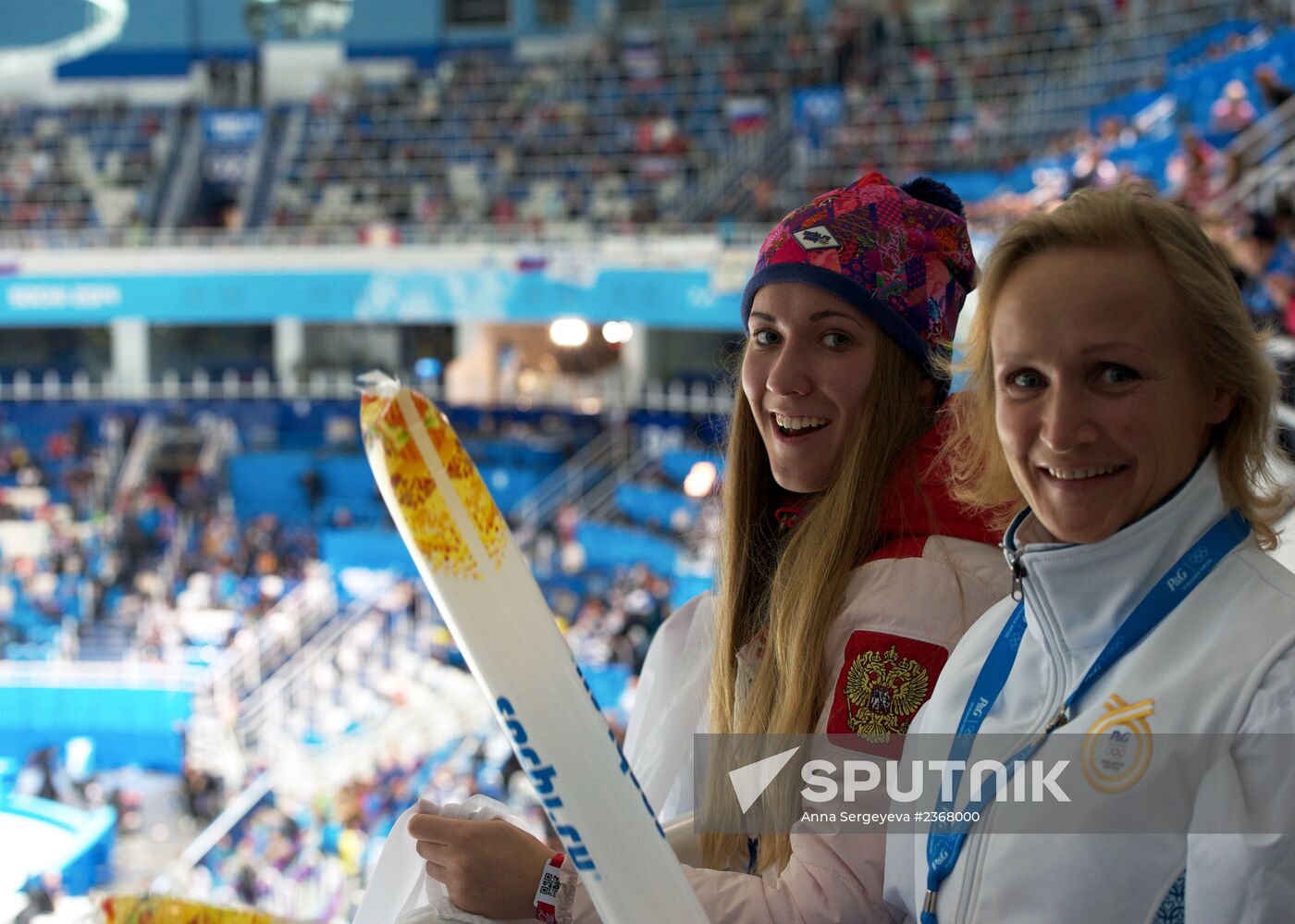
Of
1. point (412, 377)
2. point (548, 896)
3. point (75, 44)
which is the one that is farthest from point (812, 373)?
point (412, 377)

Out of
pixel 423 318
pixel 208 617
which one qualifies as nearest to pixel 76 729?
pixel 208 617

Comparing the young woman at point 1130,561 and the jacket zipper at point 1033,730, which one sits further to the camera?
the jacket zipper at point 1033,730

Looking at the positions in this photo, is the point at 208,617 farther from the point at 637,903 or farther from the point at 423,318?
the point at 637,903

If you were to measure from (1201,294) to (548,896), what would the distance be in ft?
2.29

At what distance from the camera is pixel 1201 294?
2.69 feet

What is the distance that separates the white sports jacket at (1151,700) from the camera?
2.42 ft

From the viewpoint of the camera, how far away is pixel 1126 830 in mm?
790

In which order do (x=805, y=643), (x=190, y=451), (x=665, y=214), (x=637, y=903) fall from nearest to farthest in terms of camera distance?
1. (x=637, y=903)
2. (x=805, y=643)
3. (x=665, y=214)
4. (x=190, y=451)

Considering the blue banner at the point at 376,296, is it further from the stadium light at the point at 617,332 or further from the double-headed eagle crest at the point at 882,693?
the double-headed eagle crest at the point at 882,693

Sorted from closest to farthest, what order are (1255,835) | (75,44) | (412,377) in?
(1255,835), (75,44), (412,377)

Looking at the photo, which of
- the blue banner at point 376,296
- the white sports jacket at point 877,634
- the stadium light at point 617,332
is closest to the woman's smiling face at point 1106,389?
the white sports jacket at point 877,634

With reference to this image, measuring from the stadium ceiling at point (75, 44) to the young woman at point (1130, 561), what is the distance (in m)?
13.4

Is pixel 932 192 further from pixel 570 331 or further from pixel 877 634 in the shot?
pixel 570 331

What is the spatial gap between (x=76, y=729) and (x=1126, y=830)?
12.0m
